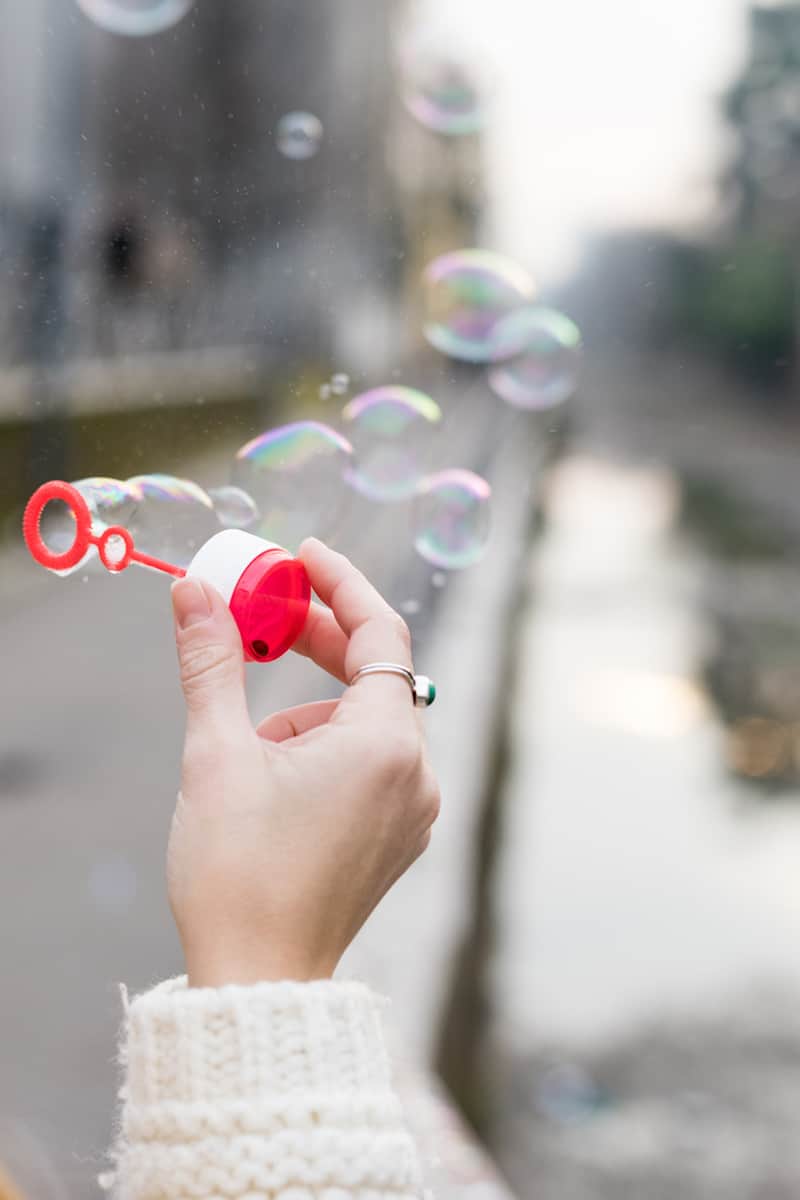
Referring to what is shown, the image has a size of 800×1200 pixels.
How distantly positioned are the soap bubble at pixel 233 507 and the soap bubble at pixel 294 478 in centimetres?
3

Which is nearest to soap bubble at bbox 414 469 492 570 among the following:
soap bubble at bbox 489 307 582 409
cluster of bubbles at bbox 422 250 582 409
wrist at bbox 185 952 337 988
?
cluster of bubbles at bbox 422 250 582 409

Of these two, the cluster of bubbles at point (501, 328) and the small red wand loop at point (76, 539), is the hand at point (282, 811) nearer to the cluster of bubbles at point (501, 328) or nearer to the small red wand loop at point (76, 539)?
the small red wand loop at point (76, 539)

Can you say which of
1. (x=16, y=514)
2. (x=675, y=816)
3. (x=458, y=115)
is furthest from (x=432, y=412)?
(x=16, y=514)

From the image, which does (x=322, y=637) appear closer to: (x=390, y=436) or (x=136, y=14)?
(x=390, y=436)

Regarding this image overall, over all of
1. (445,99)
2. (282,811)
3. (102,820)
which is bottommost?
(102,820)

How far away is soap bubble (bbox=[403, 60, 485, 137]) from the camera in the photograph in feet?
6.77

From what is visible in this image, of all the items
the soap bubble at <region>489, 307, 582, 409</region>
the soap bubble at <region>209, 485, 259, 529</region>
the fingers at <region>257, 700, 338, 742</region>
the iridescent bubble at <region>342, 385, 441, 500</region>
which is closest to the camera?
the fingers at <region>257, 700, 338, 742</region>

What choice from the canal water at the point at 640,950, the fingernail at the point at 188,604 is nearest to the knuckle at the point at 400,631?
the fingernail at the point at 188,604

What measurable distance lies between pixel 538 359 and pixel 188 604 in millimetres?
1510

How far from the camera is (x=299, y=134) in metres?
1.53

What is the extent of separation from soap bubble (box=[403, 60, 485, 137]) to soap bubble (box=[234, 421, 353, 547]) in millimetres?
→ 856

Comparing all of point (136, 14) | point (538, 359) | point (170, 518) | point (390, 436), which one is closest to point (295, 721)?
point (170, 518)

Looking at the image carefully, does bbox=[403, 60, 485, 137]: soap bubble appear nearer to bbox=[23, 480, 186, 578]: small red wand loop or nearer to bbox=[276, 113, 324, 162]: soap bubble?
bbox=[276, 113, 324, 162]: soap bubble

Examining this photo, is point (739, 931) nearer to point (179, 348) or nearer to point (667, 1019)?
point (667, 1019)
